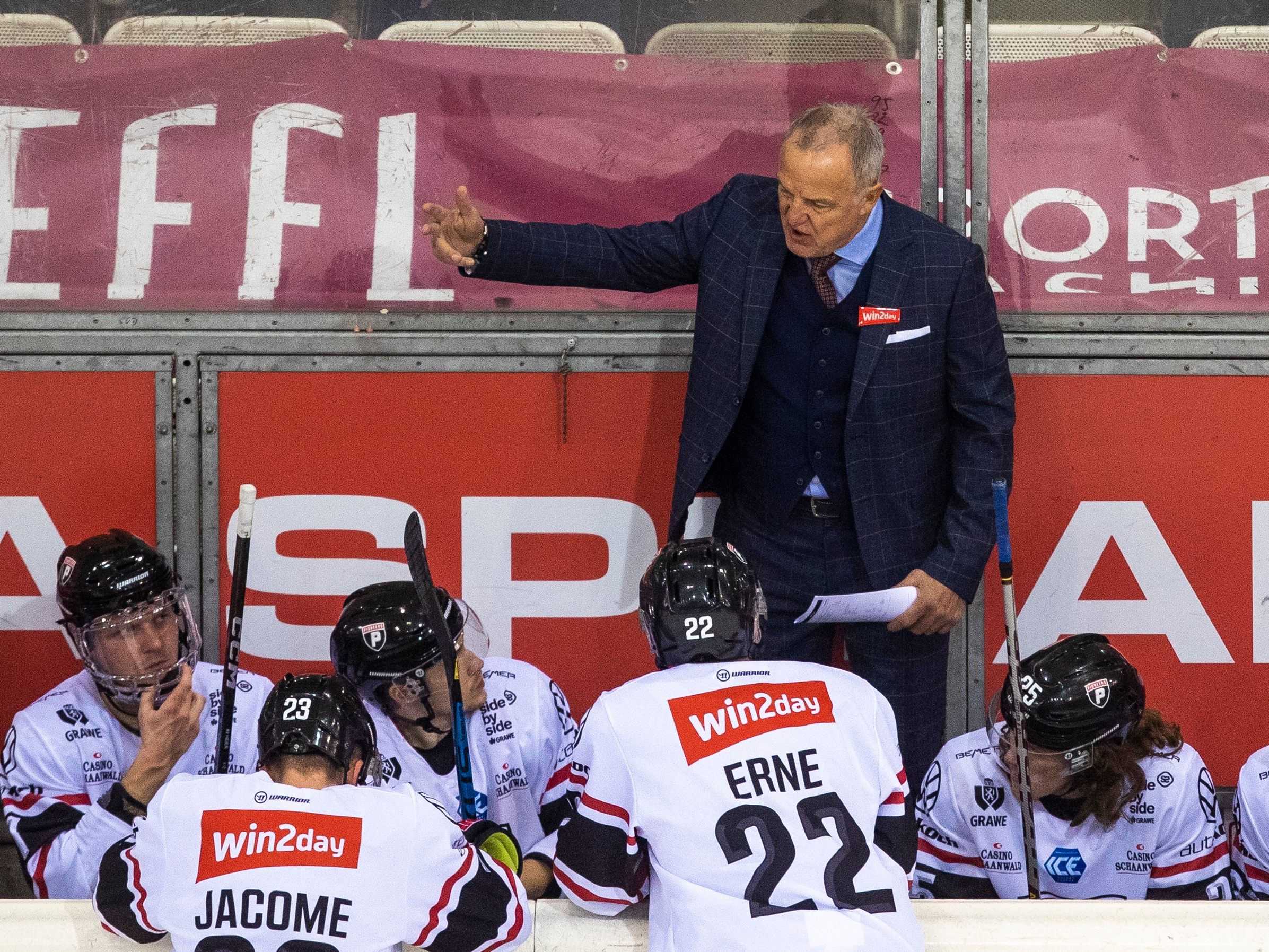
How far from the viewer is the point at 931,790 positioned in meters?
3.13

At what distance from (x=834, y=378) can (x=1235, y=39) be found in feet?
5.61

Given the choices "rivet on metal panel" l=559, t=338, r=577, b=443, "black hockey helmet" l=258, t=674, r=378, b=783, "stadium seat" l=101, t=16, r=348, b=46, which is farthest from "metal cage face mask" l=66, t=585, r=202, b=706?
"stadium seat" l=101, t=16, r=348, b=46

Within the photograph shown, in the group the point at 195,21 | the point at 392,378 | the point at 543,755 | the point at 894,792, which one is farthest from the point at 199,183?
the point at 894,792

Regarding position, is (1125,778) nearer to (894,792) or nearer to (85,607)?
(894,792)

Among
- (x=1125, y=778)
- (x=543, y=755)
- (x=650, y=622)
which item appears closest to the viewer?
(x=650, y=622)

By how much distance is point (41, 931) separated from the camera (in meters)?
2.27

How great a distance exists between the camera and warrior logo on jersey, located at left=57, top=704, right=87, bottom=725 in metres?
3.14

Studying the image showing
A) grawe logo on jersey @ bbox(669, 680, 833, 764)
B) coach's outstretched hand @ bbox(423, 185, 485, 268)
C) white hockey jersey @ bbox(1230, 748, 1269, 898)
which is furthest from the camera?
coach's outstretched hand @ bbox(423, 185, 485, 268)

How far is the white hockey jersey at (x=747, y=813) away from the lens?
6.98ft

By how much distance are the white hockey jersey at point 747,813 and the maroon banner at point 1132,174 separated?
190 cm

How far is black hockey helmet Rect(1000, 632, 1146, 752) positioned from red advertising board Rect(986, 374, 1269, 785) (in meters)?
0.76

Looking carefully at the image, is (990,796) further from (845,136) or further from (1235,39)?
(1235,39)

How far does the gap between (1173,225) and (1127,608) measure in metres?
1.07

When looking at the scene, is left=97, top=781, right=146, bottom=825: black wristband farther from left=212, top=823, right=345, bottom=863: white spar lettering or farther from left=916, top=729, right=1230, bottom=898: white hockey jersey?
left=916, top=729, right=1230, bottom=898: white hockey jersey
